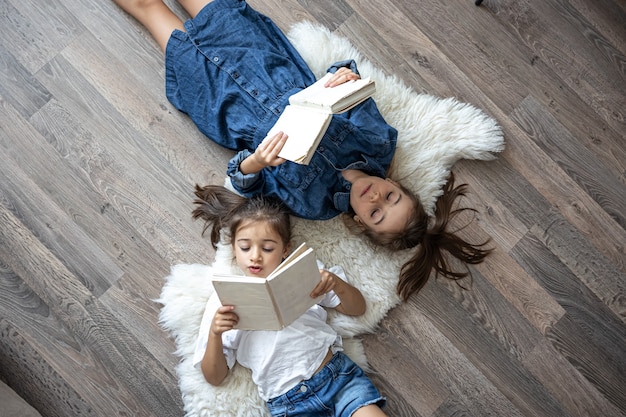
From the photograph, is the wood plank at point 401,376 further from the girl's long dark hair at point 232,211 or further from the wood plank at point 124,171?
the wood plank at point 124,171

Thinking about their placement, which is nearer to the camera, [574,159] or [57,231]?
[57,231]

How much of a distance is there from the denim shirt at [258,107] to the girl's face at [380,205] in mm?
61

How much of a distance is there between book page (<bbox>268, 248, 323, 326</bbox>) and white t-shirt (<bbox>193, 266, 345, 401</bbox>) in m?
0.13

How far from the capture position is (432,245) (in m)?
1.58

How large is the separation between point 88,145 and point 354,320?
96 cm

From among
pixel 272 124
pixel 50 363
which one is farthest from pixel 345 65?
pixel 50 363

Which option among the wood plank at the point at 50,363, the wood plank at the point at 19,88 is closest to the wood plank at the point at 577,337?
the wood plank at the point at 50,363

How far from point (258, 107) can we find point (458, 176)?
66cm

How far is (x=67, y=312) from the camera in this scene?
1567 millimetres

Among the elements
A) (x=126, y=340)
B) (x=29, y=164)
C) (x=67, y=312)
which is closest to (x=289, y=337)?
(x=126, y=340)

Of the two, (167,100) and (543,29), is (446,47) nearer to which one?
(543,29)

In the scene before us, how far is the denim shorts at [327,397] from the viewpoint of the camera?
4.84ft

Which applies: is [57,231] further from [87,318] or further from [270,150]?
[270,150]

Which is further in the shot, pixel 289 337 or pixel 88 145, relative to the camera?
pixel 88 145
